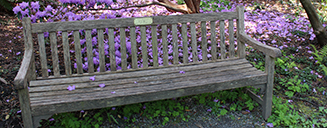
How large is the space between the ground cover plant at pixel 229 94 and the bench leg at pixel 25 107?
49 cm

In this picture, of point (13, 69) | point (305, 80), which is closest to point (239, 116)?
point (305, 80)

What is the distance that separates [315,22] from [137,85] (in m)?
3.06

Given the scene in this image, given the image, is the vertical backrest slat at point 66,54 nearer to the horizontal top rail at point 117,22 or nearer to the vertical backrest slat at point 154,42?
the horizontal top rail at point 117,22

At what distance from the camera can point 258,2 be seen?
17.7 feet

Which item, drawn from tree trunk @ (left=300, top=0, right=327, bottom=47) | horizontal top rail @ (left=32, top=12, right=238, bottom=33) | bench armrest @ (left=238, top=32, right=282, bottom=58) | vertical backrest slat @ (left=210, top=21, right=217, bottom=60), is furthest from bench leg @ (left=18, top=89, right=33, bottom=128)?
tree trunk @ (left=300, top=0, right=327, bottom=47)

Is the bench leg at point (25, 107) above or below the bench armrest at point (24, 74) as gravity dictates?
below

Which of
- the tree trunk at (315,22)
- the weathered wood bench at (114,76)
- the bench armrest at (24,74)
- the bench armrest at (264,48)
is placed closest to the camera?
the bench armrest at (24,74)

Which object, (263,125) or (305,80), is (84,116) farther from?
(305,80)

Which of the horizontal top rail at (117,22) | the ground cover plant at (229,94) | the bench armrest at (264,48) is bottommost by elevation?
the ground cover plant at (229,94)

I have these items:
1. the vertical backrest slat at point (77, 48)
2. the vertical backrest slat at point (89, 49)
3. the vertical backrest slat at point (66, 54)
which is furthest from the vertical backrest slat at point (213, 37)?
the vertical backrest slat at point (66, 54)

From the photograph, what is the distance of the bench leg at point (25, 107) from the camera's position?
183cm

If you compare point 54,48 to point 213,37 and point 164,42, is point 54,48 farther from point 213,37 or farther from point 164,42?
point 213,37

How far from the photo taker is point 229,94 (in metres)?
2.93

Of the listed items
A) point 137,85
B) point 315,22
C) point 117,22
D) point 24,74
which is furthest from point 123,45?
point 315,22
